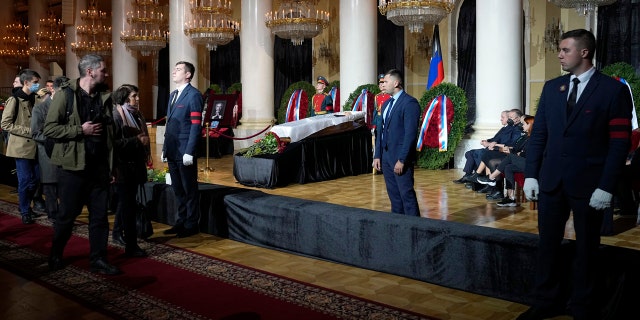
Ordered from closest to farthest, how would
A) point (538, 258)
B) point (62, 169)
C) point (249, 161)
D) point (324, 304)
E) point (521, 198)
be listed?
point (538, 258)
point (324, 304)
point (62, 169)
point (521, 198)
point (249, 161)

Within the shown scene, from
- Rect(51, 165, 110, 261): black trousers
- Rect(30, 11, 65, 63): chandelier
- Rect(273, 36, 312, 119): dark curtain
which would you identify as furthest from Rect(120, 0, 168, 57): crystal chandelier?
Rect(51, 165, 110, 261): black trousers

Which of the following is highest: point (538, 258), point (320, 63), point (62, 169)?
point (320, 63)

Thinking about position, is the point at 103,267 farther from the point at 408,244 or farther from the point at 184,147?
the point at 408,244

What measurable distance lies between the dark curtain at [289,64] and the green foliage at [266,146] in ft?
29.0

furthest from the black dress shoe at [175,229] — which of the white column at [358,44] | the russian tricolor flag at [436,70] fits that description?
the white column at [358,44]

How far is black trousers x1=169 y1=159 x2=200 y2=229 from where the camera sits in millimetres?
5828

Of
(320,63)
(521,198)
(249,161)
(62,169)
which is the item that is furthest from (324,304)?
(320,63)

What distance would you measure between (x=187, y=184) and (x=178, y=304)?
2.10 meters

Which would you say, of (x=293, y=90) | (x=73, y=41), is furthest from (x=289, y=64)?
(x=73, y=41)

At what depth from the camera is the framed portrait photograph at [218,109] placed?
12.1 metres

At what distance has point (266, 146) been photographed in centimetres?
957

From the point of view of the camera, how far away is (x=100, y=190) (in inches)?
183

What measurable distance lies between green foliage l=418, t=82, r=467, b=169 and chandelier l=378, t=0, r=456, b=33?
1.21 meters

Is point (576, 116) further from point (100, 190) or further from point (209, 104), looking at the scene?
point (209, 104)
